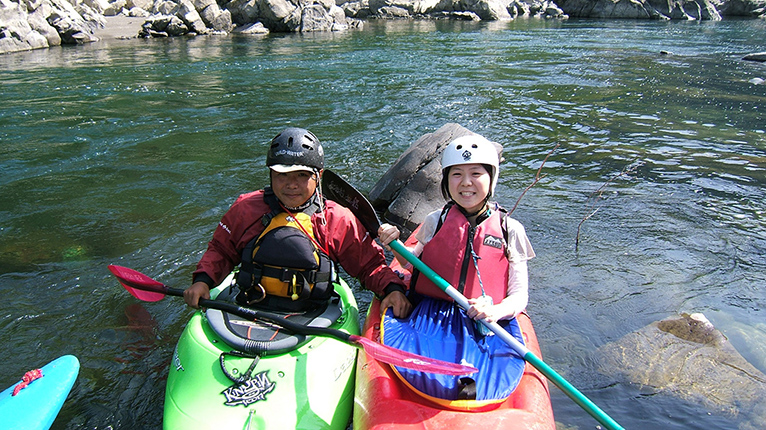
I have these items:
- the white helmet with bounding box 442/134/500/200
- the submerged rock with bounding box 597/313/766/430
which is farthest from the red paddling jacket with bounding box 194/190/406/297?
the submerged rock with bounding box 597/313/766/430

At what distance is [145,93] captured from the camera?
1130cm

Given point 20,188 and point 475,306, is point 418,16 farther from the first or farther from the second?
point 475,306

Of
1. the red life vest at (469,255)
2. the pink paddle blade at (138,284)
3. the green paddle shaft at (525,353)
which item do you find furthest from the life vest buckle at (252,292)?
the red life vest at (469,255)

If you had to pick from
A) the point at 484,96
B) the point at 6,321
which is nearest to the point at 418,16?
the point at 484,96

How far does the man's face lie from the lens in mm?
3033

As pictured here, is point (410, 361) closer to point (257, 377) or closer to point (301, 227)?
point (257, 377)

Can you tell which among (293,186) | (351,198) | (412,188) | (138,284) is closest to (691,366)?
(351,198)

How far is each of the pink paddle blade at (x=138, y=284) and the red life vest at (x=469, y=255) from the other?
69.4 inches

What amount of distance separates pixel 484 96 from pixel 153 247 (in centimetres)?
781

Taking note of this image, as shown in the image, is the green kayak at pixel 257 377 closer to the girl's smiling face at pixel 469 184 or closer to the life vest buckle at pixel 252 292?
the life vest buckle at pixel 252 292

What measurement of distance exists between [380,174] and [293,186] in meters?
3.68

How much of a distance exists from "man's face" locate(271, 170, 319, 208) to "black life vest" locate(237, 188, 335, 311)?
0.07 meters

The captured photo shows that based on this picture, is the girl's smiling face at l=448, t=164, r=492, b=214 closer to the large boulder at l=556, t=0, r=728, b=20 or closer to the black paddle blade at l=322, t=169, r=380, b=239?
the black paddle blade at l=322, t=169, r=380, b=239

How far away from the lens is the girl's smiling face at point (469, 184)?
293cm
